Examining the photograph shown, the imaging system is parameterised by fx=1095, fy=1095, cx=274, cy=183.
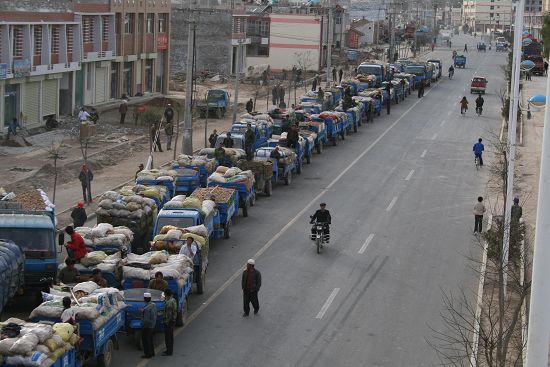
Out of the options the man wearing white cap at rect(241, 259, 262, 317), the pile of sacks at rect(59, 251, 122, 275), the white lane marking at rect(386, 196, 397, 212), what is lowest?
the white lane marking at rect(386, 196, 397, 212)

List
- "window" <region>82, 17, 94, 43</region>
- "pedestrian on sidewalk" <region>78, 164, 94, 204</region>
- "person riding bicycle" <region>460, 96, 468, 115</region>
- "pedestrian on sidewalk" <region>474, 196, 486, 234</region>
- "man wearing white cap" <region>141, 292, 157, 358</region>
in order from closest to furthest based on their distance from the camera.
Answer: "man wearing white cap" <region>141, 292, 157, 358</region>, "pedestrian on sidewalk" <region>474, 196, 486, 234</region>, "pedestrian on sidewalk" <region>78, 164, 94, 204</region>, "window" <region>82, 17, 94, 43</region>, "person riding bicycle" <region>460, 96, 468, 115</region>

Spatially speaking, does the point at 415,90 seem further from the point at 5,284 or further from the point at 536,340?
the point at 536,340

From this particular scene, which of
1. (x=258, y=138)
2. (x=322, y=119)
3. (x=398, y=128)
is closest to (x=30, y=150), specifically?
(x=258, y=138)

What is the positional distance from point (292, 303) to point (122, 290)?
431 cm

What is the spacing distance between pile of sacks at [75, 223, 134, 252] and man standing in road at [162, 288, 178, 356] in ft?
13.0

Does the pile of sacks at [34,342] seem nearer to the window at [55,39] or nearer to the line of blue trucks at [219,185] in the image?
the line of blue trucks at [219,185]

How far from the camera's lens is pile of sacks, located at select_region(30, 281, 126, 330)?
719 inches

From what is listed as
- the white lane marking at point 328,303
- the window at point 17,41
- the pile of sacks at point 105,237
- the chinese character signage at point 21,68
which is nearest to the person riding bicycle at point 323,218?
the white lane marking at point 328,303

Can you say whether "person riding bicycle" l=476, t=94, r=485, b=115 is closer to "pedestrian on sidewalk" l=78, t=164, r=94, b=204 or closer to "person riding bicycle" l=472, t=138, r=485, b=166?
"person riding bicycle" l=472, t=138, r=485, b=166

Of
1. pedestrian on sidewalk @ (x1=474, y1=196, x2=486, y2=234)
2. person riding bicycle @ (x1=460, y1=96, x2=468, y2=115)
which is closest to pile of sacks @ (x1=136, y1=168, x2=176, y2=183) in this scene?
pedestrian on sidewalk @ (x1=474, y1=196, x2=486, y2=234)

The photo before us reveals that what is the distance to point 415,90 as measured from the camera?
8169 centimetres

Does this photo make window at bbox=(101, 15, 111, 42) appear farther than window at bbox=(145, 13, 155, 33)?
No

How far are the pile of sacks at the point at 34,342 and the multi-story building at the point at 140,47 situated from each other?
4907 centimetres

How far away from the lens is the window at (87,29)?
201 feet
